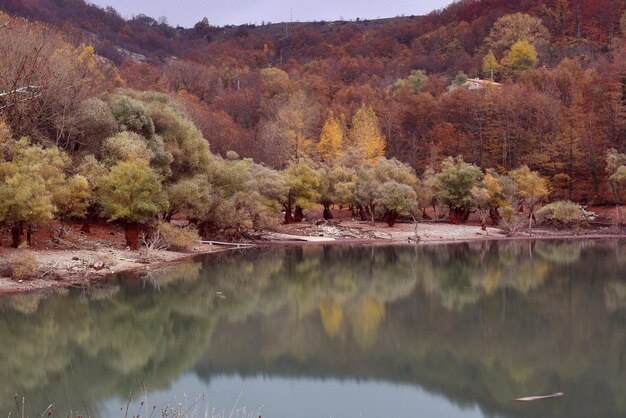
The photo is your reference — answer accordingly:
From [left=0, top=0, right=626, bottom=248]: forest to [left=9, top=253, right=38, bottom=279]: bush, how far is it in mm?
1939

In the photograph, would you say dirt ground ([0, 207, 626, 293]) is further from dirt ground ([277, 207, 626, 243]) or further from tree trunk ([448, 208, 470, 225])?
tree trunk ([448, 208, 470, 225])

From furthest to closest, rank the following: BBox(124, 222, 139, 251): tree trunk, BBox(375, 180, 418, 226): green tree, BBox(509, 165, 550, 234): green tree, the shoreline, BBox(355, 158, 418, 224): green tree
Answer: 1. BBox(509, 165, 550, 234): green tree
2. BBox(355, 158, 418, 224): green tree
3. BBox(375, 180, 418, 226): green tree
4. BBox(124, 222, 139, 251): tree trunk
5. the shoreline

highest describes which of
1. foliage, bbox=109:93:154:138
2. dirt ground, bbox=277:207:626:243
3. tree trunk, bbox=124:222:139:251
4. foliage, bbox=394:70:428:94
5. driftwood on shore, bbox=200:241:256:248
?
foliage, bbox=394:70:428:94

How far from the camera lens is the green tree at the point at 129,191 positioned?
103 feet

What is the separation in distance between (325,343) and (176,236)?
1762 cm

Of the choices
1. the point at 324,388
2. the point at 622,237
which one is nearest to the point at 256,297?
the point at 324,388

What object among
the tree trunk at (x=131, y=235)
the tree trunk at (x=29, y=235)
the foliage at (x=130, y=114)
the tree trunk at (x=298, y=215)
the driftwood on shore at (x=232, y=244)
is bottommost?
the driftwood on shore at (x=232, y=244)

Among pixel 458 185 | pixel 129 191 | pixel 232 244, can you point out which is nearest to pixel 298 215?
pixel 232 244

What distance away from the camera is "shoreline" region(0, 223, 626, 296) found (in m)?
25.6

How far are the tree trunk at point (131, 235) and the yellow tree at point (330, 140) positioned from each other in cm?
3053

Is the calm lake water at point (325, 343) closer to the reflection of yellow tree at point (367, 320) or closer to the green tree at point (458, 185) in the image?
the reflection of yellow tree at point (367, 320)

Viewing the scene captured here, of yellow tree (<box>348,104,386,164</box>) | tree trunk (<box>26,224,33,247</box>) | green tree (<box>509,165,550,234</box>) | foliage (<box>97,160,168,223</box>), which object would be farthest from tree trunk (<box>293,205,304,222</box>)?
tree trunk (<box>26,224,33,247</box>)

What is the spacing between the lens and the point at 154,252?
33281mm

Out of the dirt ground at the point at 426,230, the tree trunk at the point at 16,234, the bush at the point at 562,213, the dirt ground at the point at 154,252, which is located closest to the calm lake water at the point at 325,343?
the dirt ground at the point at 154,252
